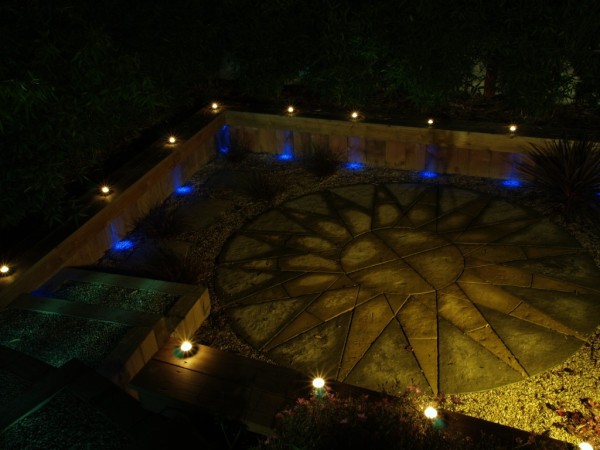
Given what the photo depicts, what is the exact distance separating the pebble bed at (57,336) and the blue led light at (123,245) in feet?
3.93

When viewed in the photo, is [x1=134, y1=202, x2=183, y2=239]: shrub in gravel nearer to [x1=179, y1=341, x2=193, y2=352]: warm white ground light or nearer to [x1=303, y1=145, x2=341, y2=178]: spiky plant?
[x1=303, y1=145, x2=341, y2=178]: spiky plant

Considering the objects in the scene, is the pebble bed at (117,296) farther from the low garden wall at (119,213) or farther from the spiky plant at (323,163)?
the spiky plant at (323,163)

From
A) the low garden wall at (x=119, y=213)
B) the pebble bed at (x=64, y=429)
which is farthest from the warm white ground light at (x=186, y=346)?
the low garden wall at (x=119, y=213)

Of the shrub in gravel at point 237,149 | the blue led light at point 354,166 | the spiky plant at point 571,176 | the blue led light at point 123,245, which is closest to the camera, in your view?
the spiky plant at point 571,176

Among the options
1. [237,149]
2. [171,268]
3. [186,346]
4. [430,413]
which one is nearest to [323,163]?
[237,149]

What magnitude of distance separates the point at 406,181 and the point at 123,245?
2.90 metres

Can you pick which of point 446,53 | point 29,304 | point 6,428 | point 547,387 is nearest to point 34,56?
point 29,304

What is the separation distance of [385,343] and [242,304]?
1.15 m

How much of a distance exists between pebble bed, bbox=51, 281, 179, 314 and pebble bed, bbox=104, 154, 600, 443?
361 mm

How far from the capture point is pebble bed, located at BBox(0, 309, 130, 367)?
11.2ft

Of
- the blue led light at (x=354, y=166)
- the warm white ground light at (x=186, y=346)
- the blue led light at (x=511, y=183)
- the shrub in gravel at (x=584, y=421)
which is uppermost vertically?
the warm white ground light at (x=186, y=346)

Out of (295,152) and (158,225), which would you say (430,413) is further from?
(295,152)

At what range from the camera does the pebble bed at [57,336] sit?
342cm

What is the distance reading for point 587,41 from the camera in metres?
5.15
